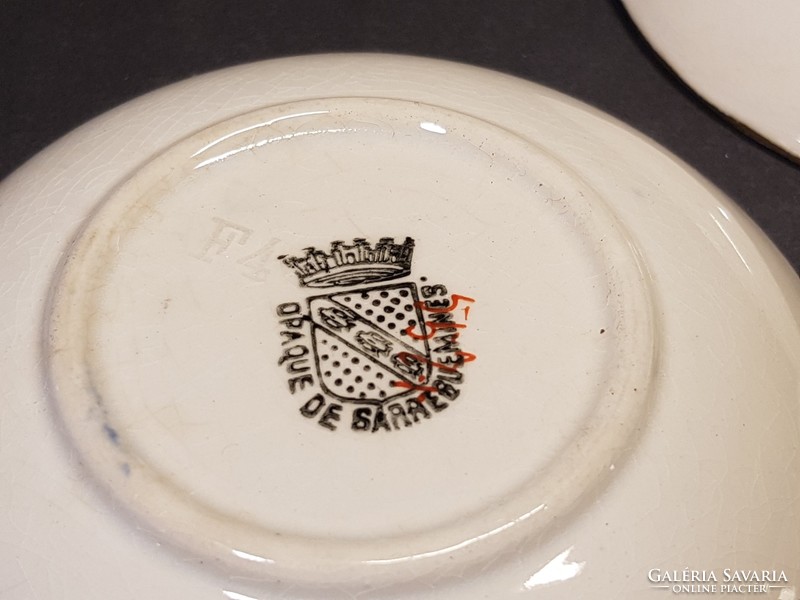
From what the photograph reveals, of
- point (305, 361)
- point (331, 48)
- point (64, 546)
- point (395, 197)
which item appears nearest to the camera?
point (64, 546)

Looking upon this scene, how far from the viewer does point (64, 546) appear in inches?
29.2

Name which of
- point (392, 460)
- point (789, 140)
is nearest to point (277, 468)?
point (392, 460)

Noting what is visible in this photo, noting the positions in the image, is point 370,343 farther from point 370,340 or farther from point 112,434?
point 112,434

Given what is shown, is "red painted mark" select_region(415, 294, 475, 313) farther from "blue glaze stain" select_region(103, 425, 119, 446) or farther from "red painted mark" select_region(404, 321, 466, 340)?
"blue glaze stain" select_region(103, 425, 119, 446)

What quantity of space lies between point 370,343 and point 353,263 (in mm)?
94

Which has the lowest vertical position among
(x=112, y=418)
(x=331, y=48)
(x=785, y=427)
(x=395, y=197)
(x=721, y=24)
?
(x=785, y=427)

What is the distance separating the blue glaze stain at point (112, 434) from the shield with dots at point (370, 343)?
0.57ft

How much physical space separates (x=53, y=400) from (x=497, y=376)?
370 millimetres

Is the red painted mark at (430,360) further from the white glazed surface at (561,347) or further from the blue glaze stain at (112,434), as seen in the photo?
the blue glaze stain at (112,434)

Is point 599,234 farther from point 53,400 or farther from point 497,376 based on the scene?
point 53,400

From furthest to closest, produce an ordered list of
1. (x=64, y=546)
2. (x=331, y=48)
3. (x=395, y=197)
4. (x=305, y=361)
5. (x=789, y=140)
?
(x=331, y=48), (x=789, y=140), (x=395, y=197), (x=305, y=361), (x=64, y=546)

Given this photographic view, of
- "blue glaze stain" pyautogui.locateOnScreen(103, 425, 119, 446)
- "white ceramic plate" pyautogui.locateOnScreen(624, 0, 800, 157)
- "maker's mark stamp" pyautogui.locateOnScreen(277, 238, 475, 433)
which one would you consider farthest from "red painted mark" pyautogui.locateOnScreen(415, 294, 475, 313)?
"white ceramic plate" pyautogui.locateOnScreen(624, 0, 800, 157)

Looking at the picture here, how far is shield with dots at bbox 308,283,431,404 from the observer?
83 centimetres

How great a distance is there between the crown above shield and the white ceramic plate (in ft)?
1.61
